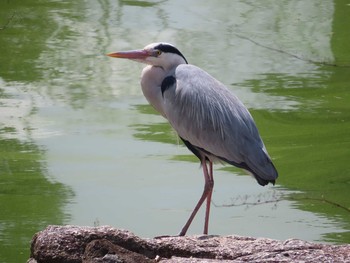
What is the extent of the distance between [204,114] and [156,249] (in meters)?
1.27

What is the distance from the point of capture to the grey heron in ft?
13.9

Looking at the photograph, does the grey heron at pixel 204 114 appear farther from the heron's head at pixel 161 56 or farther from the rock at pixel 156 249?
the rock at pixel 156 249

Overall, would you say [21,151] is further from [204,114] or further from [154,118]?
[204,114]

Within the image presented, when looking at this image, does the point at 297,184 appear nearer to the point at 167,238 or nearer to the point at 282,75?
the point at 282,75

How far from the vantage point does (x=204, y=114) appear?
4414 millimetres

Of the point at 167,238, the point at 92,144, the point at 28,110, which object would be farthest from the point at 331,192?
the point at 167,238

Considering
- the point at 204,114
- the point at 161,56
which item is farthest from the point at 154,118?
the point at 204,114

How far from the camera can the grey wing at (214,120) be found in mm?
4215

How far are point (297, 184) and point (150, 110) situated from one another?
5.50 feet

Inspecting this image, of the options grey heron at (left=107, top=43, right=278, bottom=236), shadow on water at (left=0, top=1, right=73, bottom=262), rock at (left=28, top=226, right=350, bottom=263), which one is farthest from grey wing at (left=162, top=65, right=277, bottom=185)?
shadow on water at (left=0, top=1, right=73, bottom=262)

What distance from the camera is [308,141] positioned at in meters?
7.08

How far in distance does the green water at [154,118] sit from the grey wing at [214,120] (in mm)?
1115

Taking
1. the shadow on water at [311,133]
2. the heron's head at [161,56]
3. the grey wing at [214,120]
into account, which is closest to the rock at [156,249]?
the grey wing at [214,120]

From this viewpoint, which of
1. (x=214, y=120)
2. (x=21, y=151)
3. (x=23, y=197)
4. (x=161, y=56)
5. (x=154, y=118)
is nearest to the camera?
(x=214, y=120)
